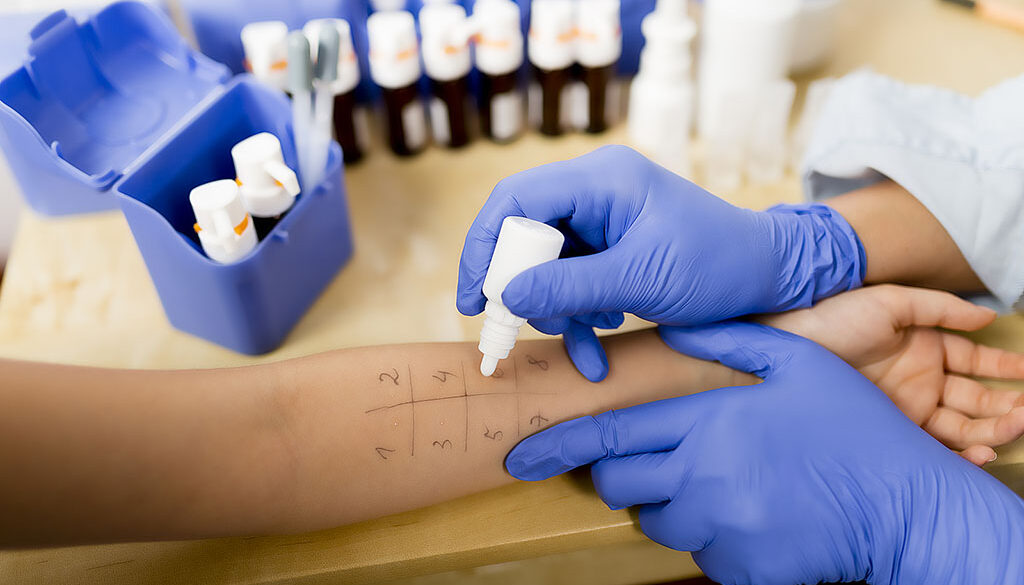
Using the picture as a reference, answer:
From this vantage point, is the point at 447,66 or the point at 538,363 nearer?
the point at 538,363

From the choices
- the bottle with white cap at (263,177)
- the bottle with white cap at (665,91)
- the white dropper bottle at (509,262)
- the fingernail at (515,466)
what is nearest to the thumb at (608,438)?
the fingernail at (515,466)

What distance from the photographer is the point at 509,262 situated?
0.65 metres

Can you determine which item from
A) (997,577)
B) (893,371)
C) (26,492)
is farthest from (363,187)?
(997,577)

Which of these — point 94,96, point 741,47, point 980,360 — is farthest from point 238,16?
point 980,360

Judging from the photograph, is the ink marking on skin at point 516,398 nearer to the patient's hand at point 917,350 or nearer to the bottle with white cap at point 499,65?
the patient's hand at point 917,350

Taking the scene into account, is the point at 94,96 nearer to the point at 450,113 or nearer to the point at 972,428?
the point at 450,113

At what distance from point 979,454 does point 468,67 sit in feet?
2.50

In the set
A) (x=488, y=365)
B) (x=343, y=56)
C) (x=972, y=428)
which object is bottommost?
(x=972, y=428)

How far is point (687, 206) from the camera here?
75 centimetres

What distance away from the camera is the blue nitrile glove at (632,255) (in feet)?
2.26

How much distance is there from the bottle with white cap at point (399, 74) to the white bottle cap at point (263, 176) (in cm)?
24

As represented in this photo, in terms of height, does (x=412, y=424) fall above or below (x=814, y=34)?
below

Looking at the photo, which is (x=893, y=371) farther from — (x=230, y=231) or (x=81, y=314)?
(x=81, y=314)

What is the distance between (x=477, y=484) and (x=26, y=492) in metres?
0.37
